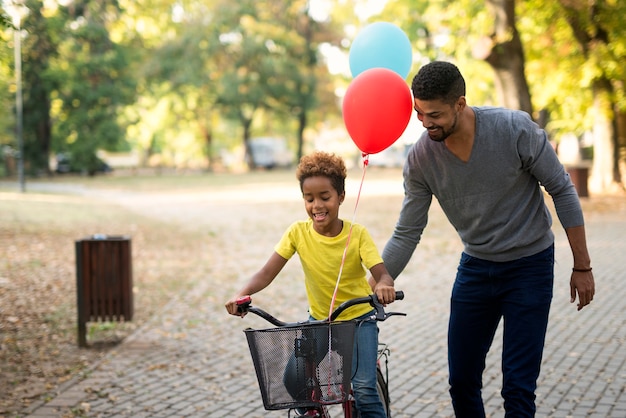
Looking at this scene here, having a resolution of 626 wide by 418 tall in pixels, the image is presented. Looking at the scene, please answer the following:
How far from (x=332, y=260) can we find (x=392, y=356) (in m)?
3.54

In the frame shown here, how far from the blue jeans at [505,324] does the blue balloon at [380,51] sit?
191cm

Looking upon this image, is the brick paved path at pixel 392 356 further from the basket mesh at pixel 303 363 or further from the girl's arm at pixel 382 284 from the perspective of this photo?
the basket mesh at pixel 303 363

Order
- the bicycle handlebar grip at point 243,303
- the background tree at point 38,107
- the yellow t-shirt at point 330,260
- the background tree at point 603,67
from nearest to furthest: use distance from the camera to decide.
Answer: the bicycle handlebar grip at point 243,303 < the yellow t-shirt at point 330,260 < the background tree at point 603,67 < the background tree at point 38,107

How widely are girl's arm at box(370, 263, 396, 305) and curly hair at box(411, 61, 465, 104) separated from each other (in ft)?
2.58

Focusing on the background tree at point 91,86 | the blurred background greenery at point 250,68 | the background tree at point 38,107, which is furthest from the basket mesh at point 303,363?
the background tree at point 91,86

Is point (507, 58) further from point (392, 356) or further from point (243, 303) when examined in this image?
point (243, 303)

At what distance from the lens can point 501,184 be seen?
3.51 m

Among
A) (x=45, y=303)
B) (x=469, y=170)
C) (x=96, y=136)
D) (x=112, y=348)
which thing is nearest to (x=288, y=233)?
(x=469, y=170)

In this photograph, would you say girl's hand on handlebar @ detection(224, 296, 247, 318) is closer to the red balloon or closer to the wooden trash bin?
the red balloon

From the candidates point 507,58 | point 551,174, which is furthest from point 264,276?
point 507,58

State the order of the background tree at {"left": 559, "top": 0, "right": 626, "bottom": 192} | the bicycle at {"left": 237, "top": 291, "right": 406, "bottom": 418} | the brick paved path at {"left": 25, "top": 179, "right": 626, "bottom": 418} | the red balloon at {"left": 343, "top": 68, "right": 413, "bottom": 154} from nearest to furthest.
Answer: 1. the bicycle at {"left": 237, "top": 291, "right": 406, "bottom": 418}
2. the red balloon at {"left": 343, "top": 68, "right": 413, "bottom": 154}
3. the brick paved path at {"left": 25, "top": 179, "right": 626, "bottom": 418}
4. the background tree at {"left": 559, "top": 0, "right": 626, "bottom": 192}

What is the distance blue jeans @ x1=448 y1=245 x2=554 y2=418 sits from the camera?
3.49m

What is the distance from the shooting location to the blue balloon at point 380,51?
5.19 m

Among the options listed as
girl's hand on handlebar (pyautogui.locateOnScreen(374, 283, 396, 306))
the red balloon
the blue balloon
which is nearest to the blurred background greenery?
the blue balloon
